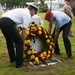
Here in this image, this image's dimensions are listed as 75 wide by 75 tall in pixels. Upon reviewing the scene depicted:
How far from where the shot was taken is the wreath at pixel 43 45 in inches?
318

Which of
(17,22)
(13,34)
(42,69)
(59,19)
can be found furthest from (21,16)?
(42,69)

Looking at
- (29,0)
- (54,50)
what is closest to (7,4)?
(29,0)

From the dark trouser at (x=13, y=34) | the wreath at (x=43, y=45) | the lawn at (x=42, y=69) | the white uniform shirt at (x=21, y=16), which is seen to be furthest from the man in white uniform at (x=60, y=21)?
the dark trouser at (x=13, y=34)

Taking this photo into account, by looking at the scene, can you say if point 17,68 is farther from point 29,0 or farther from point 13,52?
point 29,0

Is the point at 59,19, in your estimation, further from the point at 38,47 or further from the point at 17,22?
the point at 17,22

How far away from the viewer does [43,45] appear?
860 cm

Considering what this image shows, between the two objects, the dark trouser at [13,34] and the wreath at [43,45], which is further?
the wreath at [43,45]

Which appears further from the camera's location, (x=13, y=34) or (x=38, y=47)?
(x=38, y=47)

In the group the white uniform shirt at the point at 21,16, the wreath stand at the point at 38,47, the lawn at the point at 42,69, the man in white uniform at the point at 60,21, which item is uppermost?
the white uniform shirt at the point at 21,16

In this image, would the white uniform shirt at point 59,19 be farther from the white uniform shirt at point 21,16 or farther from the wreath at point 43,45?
the white uniform shirt at point 21,16

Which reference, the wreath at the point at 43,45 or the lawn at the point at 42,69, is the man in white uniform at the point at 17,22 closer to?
the lawn at the point at 42,69

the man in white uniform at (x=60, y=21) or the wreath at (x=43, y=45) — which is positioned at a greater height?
the man in white uniform at (x=60, y=21)

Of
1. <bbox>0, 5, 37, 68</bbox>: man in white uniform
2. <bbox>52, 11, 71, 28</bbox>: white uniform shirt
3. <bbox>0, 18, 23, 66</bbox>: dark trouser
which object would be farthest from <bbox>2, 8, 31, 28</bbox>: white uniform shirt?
Result: <bbox>52, 11, 71, 28</bbox>: white uniform shirt

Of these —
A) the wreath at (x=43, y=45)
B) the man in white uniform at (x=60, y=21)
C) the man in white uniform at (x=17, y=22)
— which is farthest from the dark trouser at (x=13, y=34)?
the man in white uniform at (x=60, y=21)
